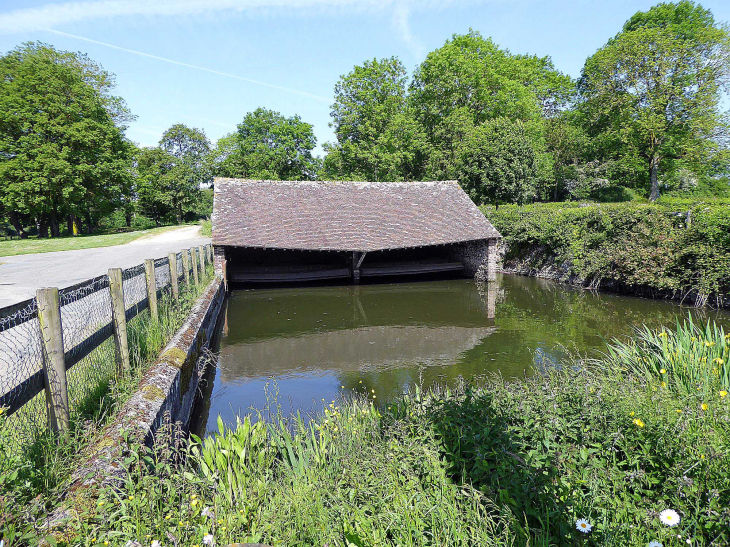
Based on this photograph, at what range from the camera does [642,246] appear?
10.9m

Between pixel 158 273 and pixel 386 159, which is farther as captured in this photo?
pixel 386 159

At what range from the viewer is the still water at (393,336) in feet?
19.0

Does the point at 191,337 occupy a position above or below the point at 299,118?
below

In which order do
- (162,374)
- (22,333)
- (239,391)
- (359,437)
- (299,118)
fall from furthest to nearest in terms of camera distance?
(299,118), (239,391), (162,374), (359,437), (22,333)

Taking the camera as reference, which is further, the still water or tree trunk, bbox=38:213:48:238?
tree trunk, bbox=38:213:48:238

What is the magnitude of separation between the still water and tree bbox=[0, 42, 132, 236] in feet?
65.8

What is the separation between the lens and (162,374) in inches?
146

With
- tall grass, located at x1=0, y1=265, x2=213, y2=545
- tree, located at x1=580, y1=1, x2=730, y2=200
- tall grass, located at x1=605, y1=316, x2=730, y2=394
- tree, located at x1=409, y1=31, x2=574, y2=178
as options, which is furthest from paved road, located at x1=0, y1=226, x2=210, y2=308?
tree, located at x1=580, y1=1, x2=730, y2=200

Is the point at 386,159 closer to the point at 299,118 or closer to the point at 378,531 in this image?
the point at 299,118

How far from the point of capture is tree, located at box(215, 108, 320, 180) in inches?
1235

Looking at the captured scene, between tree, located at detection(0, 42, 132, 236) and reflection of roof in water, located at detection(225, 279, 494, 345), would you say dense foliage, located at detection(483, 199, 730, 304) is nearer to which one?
reflection of roof in water, located at detection(225, 279, 494, 345)

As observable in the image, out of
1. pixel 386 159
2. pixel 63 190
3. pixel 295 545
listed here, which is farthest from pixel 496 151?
pixel 63 190

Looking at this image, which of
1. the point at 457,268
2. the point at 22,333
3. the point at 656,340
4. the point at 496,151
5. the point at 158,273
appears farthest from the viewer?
the point at 496,151

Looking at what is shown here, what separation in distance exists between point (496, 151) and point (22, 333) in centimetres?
1655
